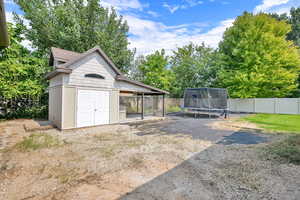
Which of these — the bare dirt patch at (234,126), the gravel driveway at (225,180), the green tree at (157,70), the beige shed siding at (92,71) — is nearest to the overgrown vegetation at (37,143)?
the beige shed siding at (92,71)

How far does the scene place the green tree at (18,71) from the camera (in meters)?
9.97

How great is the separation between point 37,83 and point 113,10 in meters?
11.7

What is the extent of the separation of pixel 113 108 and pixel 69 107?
8.43 feet

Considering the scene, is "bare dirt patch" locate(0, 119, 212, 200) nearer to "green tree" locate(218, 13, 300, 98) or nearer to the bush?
the bush

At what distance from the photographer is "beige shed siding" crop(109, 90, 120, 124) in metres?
9.28

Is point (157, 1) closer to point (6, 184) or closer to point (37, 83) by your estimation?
point (37, 83)

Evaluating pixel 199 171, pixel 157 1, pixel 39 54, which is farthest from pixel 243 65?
pixel 39 54

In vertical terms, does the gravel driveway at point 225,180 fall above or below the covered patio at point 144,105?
below

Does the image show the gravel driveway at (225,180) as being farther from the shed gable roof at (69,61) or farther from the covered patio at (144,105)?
the covered patio at (144,105)

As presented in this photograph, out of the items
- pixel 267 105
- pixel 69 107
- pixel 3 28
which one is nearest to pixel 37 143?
pixel 69 107

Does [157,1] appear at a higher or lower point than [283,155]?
higher

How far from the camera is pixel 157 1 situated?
42.5 ft

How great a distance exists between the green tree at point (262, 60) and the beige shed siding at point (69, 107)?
54.3 ft

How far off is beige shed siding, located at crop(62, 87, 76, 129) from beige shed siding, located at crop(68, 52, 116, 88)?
44cm
